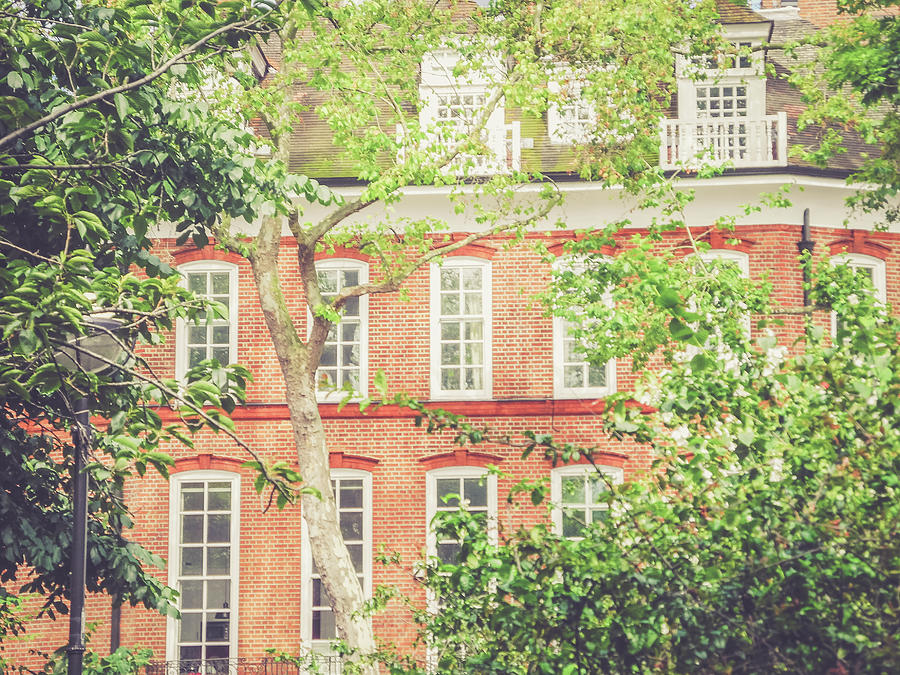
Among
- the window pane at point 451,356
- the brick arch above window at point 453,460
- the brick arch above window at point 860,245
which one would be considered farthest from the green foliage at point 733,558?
the brick arch above window at point 860,245

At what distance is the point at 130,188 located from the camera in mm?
8477

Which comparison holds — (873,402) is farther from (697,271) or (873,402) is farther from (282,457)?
(282,457)

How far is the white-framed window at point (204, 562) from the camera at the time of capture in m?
17.5

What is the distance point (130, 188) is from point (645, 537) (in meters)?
5.31

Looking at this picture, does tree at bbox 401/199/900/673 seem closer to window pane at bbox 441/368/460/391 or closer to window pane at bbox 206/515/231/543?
window pane at bbox 441/368/460/391

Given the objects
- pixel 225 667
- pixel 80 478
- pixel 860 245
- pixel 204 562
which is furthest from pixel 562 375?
pixel 80 478

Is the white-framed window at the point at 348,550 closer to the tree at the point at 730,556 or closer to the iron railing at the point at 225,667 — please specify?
the iron railing at the point at 225,667

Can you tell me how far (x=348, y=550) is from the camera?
1738 cm

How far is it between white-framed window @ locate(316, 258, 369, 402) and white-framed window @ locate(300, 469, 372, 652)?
150cm

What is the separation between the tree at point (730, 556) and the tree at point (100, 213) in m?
2.13

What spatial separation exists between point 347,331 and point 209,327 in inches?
92.0

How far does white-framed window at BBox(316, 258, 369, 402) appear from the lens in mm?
18016

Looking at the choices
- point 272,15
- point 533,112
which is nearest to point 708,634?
point 272,15

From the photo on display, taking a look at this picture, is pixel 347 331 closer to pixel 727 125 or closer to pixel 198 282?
pixel 198 282
